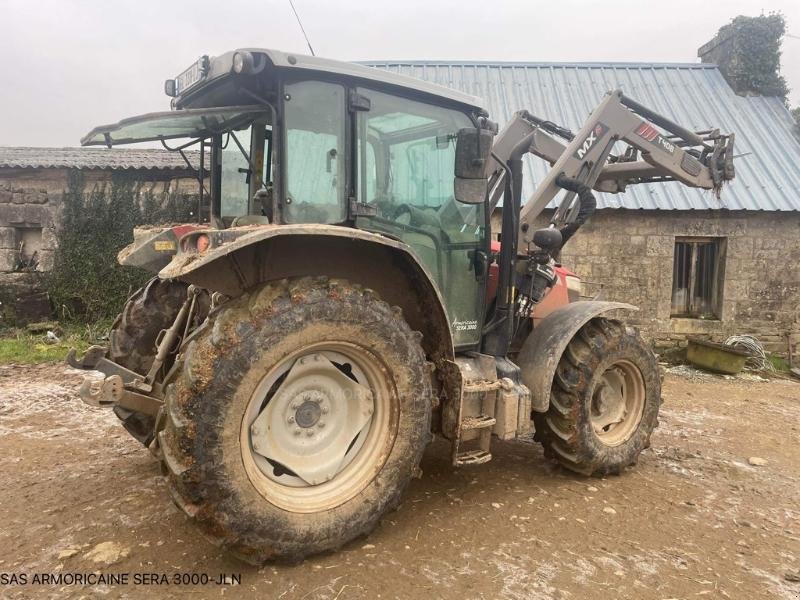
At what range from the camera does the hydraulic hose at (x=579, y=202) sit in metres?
4.14

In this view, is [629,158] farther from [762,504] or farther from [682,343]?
[682,343]

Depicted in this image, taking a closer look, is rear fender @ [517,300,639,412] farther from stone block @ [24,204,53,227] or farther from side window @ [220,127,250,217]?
stone block @ [24,204,53,227]

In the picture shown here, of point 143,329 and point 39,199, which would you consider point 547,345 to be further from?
point 39,199

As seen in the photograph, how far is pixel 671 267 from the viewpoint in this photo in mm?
9375

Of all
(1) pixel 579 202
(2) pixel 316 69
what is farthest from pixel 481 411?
(2) pixel 316 69

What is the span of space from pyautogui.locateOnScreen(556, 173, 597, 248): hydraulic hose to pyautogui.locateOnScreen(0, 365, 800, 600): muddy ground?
66.9 inches

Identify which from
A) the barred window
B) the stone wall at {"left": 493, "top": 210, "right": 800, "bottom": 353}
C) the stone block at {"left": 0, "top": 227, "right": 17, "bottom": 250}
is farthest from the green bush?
the barred window

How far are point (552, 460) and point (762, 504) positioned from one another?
1305 mm

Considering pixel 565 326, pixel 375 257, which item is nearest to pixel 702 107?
pixel 565 326

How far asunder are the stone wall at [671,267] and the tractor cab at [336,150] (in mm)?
6240

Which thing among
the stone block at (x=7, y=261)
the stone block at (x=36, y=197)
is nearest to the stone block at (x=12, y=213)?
the stone block at (x=36, y=197)

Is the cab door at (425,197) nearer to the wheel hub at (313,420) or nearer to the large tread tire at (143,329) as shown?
the wheel hub at (313,420)

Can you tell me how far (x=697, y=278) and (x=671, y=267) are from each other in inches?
26.5

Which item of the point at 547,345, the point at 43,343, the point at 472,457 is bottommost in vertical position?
the point at 43,343
